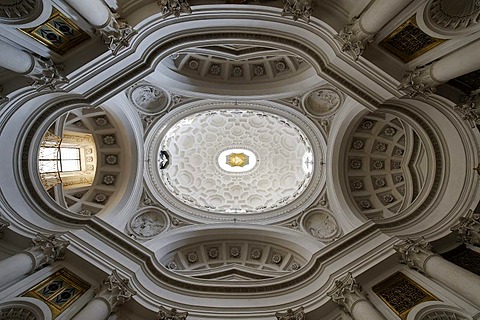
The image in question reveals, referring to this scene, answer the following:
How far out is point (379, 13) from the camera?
1077 cm

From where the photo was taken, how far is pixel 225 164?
27000 mm

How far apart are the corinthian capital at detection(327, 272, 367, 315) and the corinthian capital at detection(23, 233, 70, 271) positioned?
32.0 ft

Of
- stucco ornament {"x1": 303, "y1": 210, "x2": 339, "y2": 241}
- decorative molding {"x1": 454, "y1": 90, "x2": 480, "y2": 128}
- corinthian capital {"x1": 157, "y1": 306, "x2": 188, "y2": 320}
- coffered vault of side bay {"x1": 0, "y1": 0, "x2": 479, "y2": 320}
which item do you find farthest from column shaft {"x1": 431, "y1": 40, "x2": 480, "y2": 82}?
corinthian capital {"x1": 157, "y1": 306, "x2": 188, "y2": 320}

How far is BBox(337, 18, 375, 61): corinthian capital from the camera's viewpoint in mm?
11508

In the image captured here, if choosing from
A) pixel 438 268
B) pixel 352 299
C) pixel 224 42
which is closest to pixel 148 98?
pixel 224 42

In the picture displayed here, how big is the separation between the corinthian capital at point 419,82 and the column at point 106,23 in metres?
8.61

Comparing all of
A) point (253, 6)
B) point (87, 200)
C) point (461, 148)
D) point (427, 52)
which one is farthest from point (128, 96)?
point (461, 148)

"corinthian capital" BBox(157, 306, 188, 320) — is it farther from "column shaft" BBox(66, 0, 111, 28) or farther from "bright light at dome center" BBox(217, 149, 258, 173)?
"bright light at dome center" BBox(217, 149, 258, 173)

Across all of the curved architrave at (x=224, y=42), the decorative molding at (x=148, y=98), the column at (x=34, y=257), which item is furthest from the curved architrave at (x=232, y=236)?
the curved architrave at (x=224, y=42)

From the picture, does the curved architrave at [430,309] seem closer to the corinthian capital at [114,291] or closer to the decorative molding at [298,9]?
the corinthian capital at [114,291]

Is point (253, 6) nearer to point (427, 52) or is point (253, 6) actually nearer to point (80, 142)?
point (427, 52)

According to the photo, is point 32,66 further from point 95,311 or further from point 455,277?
point 455,277

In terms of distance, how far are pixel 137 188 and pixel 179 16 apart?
34.7 feet

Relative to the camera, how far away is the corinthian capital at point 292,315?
14500mm
